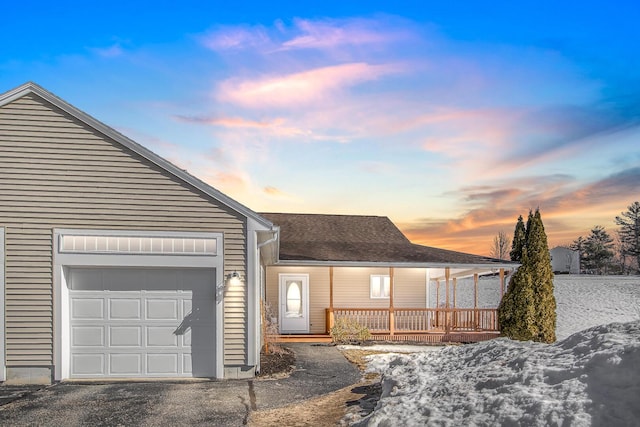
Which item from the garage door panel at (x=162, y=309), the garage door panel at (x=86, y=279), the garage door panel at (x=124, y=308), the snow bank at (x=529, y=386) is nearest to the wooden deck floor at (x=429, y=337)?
the garage door panel at (x=162, y=309)

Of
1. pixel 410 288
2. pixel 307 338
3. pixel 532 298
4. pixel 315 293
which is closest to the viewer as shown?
pixel 532 298

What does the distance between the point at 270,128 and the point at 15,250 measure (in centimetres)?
964

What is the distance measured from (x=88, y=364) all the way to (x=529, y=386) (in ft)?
26.9

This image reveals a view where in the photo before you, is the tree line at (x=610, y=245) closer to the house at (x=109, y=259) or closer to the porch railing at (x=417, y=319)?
the porch railing at (x=417, y=319)

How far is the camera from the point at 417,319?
18375mm

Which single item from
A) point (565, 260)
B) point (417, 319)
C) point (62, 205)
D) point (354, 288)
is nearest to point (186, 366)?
point (62, 205)

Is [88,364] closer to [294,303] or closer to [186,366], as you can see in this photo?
[186,366]

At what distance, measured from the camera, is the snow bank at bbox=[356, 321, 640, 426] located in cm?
449

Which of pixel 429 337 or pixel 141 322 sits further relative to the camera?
pixel 429 337

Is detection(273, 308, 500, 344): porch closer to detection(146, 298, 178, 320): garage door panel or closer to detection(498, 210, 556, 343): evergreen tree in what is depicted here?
detection(498, 210, 556, 343): evergreen tree

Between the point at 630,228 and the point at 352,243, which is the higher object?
the point at 630,228

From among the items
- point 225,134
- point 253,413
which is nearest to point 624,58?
point 225,134

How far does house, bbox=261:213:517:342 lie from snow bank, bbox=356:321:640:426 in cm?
887

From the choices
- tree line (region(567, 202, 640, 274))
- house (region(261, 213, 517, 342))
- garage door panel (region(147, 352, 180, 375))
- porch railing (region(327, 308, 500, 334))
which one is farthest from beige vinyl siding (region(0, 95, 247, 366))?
tree line (region(567, 202, 640, 274))
